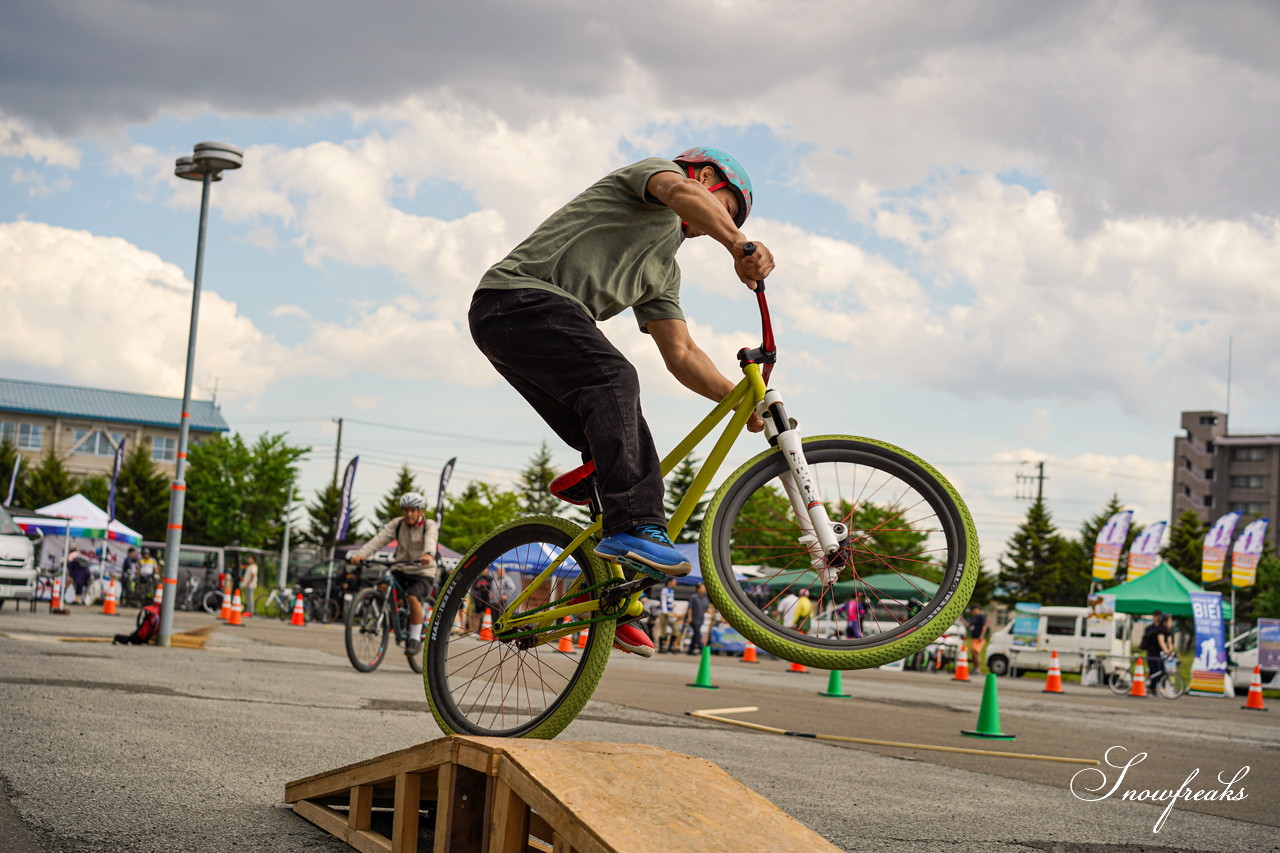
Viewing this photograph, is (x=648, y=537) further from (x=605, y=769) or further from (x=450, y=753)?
(x=450, y=753)

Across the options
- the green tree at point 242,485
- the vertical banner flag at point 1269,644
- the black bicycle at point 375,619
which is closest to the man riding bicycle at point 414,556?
the black bicycle at point 375,619

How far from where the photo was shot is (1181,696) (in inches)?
945

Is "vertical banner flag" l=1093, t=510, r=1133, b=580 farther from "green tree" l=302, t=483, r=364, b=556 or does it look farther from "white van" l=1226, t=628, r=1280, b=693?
"green tree" l=302, t=483, r=364, b=556

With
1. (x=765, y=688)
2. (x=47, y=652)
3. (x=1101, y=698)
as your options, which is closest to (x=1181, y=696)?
(x=1101, y=698)

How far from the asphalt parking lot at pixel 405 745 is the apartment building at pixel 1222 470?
10414 centimetres

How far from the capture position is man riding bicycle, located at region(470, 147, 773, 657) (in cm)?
356

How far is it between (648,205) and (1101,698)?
2035 cm

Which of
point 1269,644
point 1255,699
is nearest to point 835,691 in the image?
point 1255,699

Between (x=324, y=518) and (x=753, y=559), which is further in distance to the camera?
(x=324, y=518)

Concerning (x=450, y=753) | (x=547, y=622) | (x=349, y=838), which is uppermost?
(x=547, y=622)

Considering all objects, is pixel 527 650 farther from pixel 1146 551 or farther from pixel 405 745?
pixel 1146 551

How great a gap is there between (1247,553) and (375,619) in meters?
26.2

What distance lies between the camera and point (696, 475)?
12.5 feet

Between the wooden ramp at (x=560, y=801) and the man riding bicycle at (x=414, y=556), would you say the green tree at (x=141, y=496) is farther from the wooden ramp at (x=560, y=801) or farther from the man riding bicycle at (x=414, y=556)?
the wooden ramp at (x=560, y=801)
